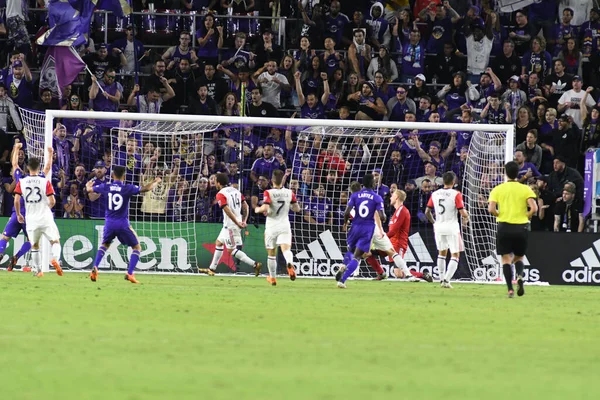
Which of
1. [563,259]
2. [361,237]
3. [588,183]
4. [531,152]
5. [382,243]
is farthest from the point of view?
[531,152]

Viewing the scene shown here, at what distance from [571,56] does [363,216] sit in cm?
1169

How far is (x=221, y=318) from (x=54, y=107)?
14805mm

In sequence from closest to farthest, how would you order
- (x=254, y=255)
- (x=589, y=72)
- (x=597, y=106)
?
(x=254, y=255)
(x=597, y=106)
(x=589, y=72)

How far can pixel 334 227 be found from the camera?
25312 millimetres

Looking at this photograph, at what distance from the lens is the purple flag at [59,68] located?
1056 inches

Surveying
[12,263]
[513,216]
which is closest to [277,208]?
[513,216]

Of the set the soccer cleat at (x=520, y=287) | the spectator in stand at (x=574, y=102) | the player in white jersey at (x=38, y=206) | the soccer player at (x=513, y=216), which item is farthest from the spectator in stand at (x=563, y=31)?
the player in white jersey at (x=38, y=206)

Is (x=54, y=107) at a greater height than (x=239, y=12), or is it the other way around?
(x=239, y=12)

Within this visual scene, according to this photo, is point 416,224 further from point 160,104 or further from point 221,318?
point 221,318

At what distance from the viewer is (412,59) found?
95.5 feet

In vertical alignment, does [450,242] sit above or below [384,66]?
below

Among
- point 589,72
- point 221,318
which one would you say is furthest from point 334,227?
point 221,318

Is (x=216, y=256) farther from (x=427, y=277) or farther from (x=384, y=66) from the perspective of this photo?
(x=384, y=66)

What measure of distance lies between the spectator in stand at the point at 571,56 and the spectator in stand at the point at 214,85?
859cm
